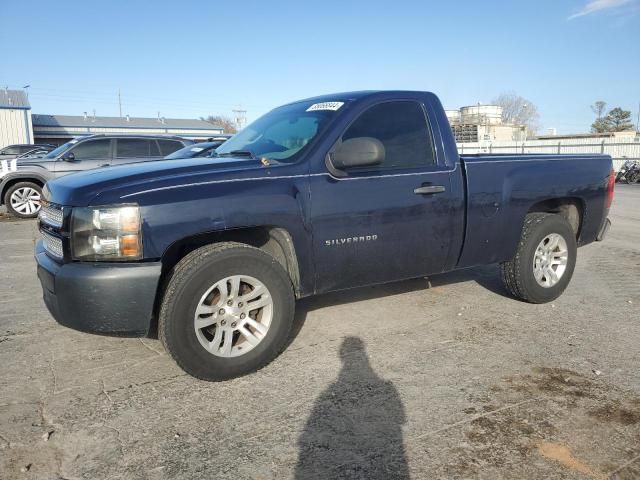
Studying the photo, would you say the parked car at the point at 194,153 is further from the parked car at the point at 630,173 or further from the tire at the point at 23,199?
the parked car at the point at 630,173

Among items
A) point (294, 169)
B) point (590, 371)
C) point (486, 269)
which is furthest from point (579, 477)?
point (486, 269)

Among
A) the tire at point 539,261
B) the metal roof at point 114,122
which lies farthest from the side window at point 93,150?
the metal roof at point 114,122

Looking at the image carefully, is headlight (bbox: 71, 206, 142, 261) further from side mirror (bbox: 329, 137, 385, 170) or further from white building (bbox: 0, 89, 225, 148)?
white building (bbox: 0, 89, 225, 148)

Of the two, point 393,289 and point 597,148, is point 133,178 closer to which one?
point 393,289

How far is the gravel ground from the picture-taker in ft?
8.05

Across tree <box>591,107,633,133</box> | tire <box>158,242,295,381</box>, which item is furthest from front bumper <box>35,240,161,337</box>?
tree <box>591,107,633,133</box>

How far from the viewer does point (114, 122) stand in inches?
2218

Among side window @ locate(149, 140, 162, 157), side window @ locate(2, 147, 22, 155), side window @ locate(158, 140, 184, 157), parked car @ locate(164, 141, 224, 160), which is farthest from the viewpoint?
side window @ locate(2, 147, 22, 155)

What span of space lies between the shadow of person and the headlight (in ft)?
4.78

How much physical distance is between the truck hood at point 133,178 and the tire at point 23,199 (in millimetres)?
8854

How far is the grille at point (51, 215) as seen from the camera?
10.4 ft

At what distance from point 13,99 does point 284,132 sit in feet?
162

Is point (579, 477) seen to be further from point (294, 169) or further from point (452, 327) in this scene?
point (294, 169)

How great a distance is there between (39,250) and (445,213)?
307 cm
